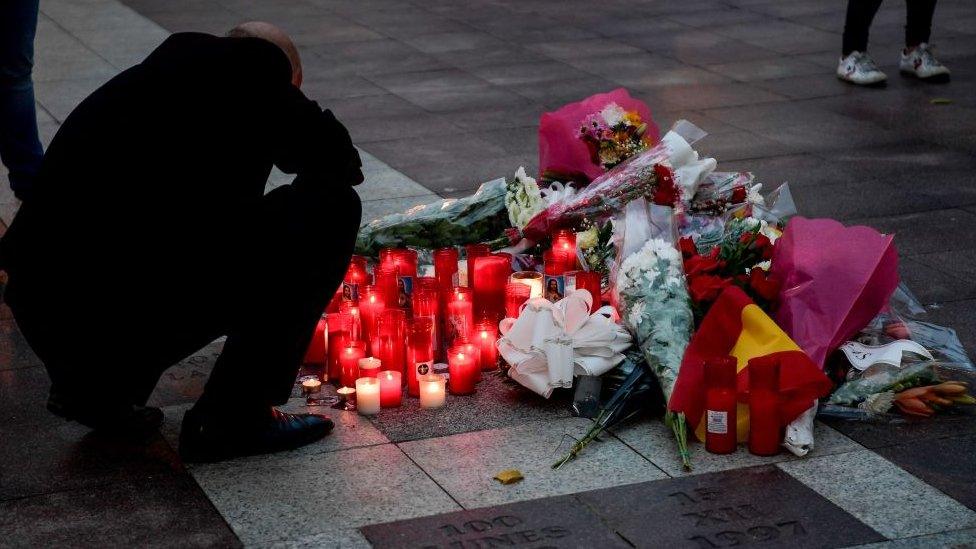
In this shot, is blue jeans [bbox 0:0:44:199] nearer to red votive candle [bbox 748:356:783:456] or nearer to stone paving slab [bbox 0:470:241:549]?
stone paving slab [bbox 0:470:241:549]

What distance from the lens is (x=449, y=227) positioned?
18.0ft

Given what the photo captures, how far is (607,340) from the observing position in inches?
173

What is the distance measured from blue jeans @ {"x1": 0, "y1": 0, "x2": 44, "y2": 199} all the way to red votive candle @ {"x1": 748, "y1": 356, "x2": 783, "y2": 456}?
3.54m

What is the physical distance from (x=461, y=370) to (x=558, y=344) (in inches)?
13.9

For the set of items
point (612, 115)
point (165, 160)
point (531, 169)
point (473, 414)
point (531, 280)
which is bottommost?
point (531, 169)

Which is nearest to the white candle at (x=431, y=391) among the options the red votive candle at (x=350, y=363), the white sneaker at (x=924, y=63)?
the red votive candle at (x=350, y=363)

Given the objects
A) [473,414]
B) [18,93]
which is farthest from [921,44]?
[473,414]

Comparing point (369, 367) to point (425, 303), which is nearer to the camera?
point (369, 367)

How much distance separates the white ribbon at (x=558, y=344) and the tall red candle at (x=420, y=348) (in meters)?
0.23

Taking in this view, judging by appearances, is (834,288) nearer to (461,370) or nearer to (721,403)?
(721,403)

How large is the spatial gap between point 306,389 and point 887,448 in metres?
1.79

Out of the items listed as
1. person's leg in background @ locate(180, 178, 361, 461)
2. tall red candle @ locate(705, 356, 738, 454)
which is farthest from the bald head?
tall red candle @ locate(705, 356, 738, 454)

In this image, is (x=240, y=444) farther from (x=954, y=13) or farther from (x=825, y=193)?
(x=954, y=13)

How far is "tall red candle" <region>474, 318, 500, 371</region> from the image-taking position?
4.68 meters
